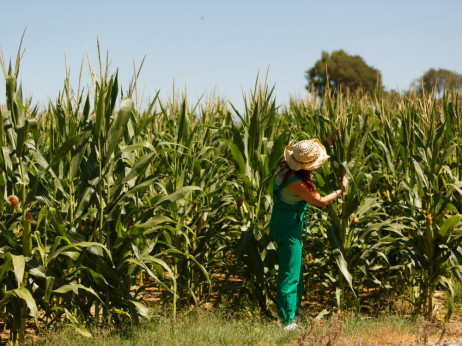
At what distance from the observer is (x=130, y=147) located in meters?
3.60

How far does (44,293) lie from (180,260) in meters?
1.32

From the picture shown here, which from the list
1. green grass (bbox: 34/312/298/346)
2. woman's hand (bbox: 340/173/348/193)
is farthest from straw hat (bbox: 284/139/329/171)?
green grass (bbox: 34/312/298/346)

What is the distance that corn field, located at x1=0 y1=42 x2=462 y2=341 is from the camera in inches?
139

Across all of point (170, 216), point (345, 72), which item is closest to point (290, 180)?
point (170, 216)

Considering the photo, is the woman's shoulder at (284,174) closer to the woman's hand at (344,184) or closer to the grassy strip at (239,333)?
the woman's hand at (344,184)

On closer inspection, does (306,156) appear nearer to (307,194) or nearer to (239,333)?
(307,194)

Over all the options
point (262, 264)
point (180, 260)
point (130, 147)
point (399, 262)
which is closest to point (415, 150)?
point (399, 262)

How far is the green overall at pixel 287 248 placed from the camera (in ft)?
13.6

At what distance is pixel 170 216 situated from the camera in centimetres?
449

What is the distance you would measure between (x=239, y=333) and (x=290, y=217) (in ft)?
3.22

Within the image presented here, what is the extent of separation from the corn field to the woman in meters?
0.22

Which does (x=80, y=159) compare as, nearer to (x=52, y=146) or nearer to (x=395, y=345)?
(x=52, y=146)

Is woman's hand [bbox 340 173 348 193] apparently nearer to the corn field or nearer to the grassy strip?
the corn field

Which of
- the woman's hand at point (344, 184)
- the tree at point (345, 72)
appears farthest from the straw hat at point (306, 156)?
the tree at point (345, 72)
